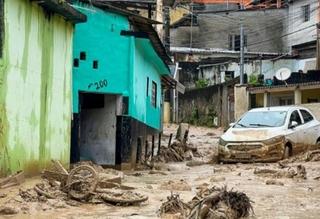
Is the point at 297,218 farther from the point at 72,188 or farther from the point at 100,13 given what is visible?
the point at 100,13

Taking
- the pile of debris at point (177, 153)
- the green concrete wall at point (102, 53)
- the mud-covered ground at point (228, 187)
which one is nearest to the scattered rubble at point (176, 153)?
the pile of debris at point (177, 153)

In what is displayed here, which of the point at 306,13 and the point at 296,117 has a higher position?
the point at 306,13

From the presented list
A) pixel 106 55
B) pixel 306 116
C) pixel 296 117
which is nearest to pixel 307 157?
pixel 296 117

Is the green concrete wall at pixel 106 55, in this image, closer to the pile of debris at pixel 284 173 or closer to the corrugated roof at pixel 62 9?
the corrugated roof at pixel 62 9

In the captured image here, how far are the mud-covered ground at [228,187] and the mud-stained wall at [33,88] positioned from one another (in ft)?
2.36

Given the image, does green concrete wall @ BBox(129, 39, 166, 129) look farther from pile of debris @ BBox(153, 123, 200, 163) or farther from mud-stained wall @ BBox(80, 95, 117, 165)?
pile of debris @ BBox(153, 123, 200, 163)

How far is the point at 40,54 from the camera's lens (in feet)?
35.9

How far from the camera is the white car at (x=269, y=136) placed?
1680 centimetres

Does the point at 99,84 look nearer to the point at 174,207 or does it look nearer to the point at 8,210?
the point at 174,207

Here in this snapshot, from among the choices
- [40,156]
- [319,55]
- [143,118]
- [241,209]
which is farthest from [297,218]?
[319,55]

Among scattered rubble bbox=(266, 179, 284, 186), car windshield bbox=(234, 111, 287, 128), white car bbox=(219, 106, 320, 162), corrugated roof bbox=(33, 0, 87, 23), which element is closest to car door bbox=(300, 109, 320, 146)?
white car bbox=(219, 106, 320, 162)

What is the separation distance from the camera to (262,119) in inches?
713

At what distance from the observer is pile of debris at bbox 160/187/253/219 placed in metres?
6.98

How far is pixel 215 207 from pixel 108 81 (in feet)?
29.5
